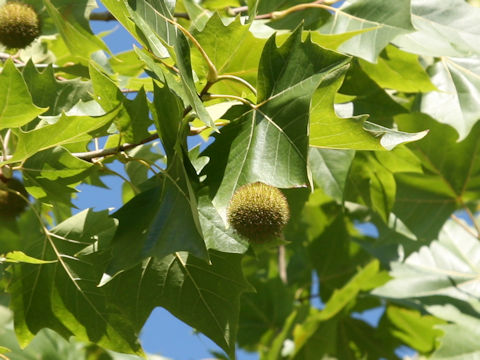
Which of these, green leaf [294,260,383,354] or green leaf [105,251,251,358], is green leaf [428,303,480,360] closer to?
green leaf [294,260,383,354]

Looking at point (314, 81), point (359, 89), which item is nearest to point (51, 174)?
point (314, 81)

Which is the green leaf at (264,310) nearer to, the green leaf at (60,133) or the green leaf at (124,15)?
the green leaf at (60,133)

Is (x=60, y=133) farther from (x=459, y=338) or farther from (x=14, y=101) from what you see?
(x=459, y=338)

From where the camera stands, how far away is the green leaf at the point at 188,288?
83.3 inches

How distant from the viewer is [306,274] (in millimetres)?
4336

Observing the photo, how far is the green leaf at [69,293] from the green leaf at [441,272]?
66.6 inches

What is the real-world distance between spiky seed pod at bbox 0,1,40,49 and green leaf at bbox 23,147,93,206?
601 mm

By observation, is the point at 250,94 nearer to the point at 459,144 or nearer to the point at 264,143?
the point at 264,143

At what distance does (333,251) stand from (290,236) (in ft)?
0.89

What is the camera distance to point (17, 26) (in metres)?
2.40

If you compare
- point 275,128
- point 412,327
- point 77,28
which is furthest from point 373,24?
point 412,327

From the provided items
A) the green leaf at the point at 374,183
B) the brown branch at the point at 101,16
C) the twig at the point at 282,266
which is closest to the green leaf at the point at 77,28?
the brown branch at the point at 101,16

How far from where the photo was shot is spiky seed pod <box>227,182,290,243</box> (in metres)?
1.84

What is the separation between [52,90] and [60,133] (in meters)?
0.44
